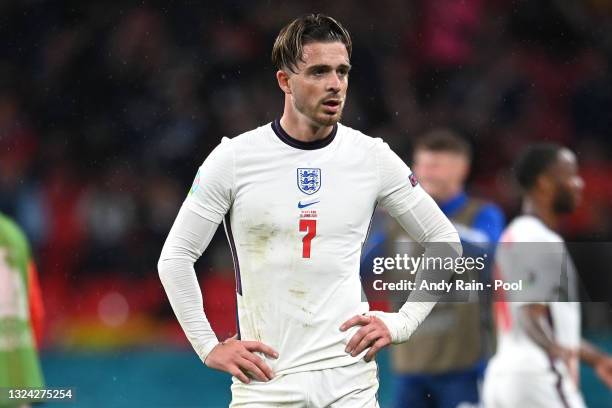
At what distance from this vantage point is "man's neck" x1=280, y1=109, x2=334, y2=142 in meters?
3.79

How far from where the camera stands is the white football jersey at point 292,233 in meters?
3.70

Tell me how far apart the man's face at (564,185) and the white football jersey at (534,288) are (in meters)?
0.22

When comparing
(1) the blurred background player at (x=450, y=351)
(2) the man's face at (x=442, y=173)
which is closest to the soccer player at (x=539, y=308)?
(1) the blurred background player at (x=450, y=351)

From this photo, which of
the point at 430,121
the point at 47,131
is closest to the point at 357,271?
the point at 430,121

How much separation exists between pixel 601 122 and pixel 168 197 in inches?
192

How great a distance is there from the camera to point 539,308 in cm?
604

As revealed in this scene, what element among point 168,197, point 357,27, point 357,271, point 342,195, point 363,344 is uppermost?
point 357,27

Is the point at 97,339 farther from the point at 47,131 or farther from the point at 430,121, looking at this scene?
the point at 430,121

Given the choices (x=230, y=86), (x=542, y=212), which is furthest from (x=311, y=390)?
(x=230, y=86)

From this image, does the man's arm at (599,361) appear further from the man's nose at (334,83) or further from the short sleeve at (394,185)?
the man's nose at (334,83)

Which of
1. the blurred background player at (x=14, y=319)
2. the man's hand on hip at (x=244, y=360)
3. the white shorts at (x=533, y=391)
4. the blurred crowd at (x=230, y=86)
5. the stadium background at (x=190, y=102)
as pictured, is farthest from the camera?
the blurred crowd at (x=230, y=86)

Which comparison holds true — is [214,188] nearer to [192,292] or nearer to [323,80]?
[192,292]

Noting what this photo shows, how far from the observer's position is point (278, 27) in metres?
13.1

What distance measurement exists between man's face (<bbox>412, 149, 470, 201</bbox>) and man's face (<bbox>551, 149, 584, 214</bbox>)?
656 millimetres
